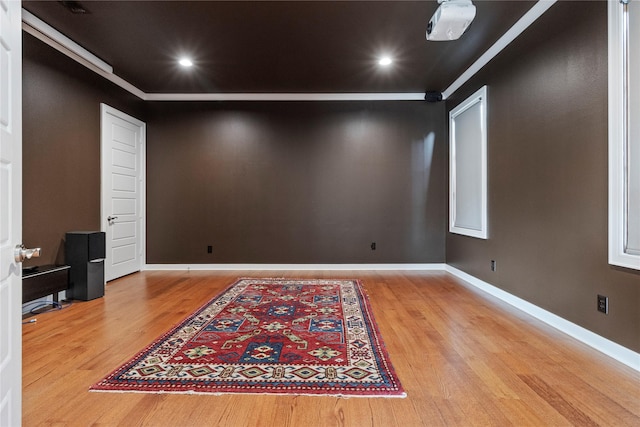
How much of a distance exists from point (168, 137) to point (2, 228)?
476 cm

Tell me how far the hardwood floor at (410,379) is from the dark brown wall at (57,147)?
3.16ft

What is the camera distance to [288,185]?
17.9 ft

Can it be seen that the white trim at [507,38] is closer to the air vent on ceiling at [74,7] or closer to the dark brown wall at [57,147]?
the air vent on ceiling at [74,7]

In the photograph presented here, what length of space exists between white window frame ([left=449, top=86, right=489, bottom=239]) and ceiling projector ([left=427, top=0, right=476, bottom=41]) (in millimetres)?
1381

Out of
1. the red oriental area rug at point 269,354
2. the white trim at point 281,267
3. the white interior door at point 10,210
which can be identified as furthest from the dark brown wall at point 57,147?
the white interior door at point 10,210

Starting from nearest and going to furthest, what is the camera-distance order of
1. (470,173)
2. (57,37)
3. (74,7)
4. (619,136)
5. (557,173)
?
→ (619,136), (557,173), (74,7), (57,37), (470,173)

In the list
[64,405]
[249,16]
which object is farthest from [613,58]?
[64,405]

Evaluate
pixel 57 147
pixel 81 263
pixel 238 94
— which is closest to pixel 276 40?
pixel 238 94

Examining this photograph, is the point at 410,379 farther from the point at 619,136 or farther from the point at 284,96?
the point at 284,96

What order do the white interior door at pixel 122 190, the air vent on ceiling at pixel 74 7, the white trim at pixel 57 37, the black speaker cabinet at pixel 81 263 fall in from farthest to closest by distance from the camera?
the white interior door at pixel 122 190 → the black speaker cabinet at pixel 81 263 → the white trim at pixel 57 37 → the air vent on ceiling at pixel 74 7

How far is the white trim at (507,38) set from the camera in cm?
297

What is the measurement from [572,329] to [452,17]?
2612 millimetres

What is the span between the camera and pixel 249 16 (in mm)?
3164

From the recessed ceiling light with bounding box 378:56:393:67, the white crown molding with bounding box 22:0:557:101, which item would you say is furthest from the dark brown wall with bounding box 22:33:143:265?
the recessed ceiling light with bounding box 378:56:393:67
